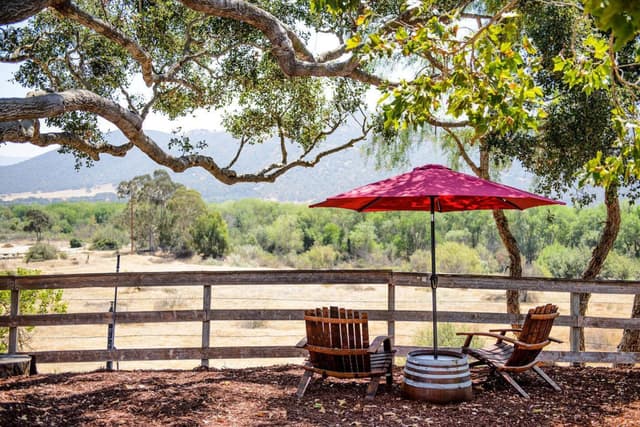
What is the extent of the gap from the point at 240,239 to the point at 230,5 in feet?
142

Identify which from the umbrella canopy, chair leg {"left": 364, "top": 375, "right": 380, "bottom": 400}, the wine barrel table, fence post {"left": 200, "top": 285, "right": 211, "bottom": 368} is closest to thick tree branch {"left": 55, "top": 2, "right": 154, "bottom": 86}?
fence post {"left": 200, "top": 285, "right": 211, "bottom": 368}

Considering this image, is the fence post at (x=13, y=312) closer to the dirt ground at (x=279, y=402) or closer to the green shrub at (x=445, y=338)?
the dirt ground at (x=279, y=402)

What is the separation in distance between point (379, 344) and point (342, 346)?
0.37m

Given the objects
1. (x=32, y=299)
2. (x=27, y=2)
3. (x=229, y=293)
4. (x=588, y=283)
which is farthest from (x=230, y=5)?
(x=229, y=293)

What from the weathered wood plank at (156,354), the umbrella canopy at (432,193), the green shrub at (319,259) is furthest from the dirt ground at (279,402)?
the green shrub at (319,259)

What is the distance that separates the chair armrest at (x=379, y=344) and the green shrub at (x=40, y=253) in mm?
32946

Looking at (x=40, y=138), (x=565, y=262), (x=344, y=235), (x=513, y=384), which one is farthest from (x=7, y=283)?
(x=344, y=235)

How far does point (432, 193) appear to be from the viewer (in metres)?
4.69

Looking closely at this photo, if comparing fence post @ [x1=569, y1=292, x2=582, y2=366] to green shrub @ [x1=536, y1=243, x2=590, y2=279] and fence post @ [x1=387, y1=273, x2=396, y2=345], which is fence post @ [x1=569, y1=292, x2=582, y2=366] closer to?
fence post @ [x1=387, y1=273, x2=396, y2=345]

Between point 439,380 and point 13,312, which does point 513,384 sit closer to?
point 439,380

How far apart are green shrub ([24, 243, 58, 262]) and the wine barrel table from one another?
33.6 m

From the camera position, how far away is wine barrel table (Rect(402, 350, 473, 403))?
4.96 meters

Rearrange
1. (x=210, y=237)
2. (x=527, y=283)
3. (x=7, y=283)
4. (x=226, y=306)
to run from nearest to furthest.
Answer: (x=7, y=283), (x=527, y=283), (x=226, y=306), (x=210, y=237)

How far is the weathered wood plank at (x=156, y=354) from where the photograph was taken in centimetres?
634
